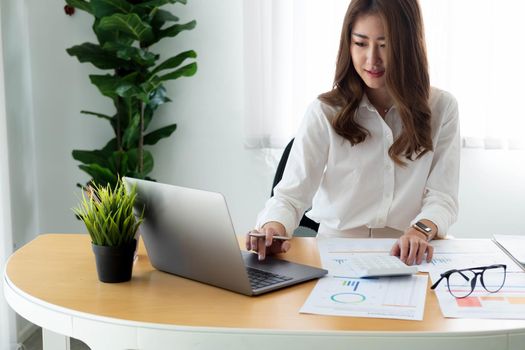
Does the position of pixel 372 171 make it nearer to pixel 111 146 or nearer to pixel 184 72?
pixel 184 72

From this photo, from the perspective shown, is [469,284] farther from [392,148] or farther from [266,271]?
[392,148]

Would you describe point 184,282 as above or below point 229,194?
above

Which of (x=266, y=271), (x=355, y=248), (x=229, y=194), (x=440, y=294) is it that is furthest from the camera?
(x=229, y=194)

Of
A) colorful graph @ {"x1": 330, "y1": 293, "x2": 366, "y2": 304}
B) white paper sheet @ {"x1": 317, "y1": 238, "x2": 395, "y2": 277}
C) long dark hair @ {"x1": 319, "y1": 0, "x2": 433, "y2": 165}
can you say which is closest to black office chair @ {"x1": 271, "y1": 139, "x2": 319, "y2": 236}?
long dark hair @ {"x1": 319, "y1": 0, "x2": 433, "y2": 165}

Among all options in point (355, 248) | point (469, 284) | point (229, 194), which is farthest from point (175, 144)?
point (469, 284)

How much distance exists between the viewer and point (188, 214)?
4.55 ft

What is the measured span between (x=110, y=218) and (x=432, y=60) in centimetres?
212

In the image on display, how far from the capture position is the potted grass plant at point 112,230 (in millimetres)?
1403

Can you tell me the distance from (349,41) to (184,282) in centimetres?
92

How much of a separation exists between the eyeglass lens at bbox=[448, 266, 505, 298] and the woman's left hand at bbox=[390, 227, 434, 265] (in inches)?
4.8

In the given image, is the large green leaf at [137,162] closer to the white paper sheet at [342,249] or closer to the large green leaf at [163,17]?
the large green leaf at [163,17]

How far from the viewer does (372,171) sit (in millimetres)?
2041

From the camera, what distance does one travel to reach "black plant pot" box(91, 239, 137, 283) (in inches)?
55.7

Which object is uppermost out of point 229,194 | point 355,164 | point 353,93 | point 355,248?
point 353,93
